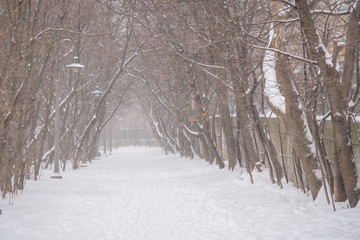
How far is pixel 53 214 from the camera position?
8.01 m

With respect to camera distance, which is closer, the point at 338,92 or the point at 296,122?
the point at 338,92

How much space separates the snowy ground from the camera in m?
6.11

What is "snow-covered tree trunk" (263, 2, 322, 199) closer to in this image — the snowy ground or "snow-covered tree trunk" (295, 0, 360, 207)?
the snowy ground

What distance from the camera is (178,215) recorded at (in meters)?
7.84

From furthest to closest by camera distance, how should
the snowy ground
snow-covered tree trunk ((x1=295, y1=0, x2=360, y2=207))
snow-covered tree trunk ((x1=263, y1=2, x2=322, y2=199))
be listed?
snow-covered tree trunk ((x1=263, y1=2, x2=322, y2=199))
snow-covered tree trunk ((x1=295, y1=0, x2=360, y2=207))
the snowy ground

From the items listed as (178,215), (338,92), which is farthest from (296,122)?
(178,215)

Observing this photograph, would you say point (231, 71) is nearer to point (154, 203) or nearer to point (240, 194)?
point (240, 194)

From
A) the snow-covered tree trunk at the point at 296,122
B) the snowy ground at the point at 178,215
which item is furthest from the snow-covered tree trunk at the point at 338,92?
the snow-covered tree trunk at the point at 296,122

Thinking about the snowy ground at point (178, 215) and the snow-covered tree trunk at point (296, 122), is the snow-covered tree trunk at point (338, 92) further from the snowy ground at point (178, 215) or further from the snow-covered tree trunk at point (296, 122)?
the snow-covered tree trunk at point (296, 122)

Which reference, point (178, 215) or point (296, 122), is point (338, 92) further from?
point (178, 215)

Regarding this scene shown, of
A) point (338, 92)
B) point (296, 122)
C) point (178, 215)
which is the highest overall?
point (338, 92)

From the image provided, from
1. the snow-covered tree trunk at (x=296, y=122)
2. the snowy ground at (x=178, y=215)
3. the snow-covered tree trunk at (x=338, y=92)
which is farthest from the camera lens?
the snow-covered tree trunk at (x=296, y=122)

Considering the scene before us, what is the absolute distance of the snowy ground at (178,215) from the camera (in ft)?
20.1

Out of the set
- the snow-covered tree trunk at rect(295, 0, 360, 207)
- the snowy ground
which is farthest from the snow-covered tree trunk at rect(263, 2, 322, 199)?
the snow-covered tree trunk at rect(295, 0, 360, 207)
